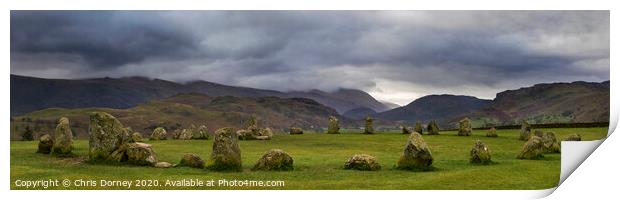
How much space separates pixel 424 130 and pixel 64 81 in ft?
109

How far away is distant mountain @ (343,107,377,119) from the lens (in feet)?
188

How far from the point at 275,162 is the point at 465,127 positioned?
3144cm

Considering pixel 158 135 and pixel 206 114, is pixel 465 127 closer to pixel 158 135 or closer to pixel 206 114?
pixel 158 135

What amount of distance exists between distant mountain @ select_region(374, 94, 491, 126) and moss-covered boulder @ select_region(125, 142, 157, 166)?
76.4ft

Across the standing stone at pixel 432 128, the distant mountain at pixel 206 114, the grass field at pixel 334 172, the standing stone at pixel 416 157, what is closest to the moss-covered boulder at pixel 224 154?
the grass field at pixel 334 172

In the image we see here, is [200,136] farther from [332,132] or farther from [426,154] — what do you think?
[426,154]

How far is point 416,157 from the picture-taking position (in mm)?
34969

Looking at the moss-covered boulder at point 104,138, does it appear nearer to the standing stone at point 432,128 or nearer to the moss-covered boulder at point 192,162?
the moss-covered boulder at point 192,162

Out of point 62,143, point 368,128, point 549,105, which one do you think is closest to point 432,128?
point 368,128

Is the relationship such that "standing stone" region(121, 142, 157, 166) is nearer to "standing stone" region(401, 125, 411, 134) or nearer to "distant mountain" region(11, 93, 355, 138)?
"distant mountain" region(11, 93, 355, 138)
